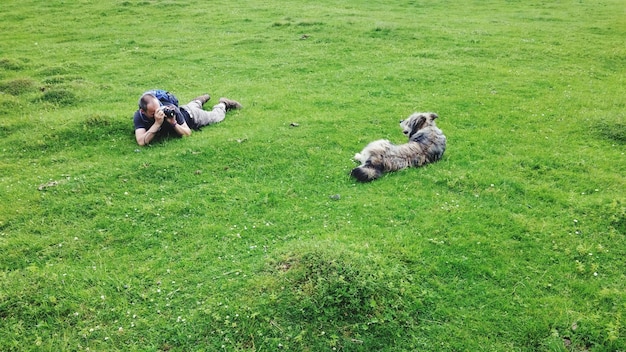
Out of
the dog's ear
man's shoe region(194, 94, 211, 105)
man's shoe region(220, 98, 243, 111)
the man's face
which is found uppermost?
the man's face

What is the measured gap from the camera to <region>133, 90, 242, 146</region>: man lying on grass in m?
12.2

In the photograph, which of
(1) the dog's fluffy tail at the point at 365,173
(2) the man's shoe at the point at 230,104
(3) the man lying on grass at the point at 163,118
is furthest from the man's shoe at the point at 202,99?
(1) the dog's fluffy tail at the point at 365,173

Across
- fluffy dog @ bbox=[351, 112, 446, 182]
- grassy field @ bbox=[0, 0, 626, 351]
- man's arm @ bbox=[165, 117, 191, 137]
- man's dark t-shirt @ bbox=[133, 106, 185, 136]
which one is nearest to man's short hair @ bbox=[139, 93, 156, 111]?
man's dark t-shirt @ bbox=[133, 106, 185, 136]

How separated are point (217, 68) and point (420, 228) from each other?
49.5 feet

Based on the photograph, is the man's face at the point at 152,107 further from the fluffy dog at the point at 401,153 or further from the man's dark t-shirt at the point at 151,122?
the fluffy dog at the point at 401,153

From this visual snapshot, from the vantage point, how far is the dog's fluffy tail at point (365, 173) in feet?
35.5

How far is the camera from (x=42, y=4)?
108 feet

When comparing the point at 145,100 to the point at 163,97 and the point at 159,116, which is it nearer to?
the point at 159,116

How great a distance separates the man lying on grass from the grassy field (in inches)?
17.2

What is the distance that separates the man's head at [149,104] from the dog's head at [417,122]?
7.46 meters

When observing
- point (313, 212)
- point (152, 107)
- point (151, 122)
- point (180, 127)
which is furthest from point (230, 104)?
point (313, 212)

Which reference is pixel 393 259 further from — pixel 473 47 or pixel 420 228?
pixel 473 47

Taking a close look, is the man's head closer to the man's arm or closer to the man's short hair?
the man's short hair

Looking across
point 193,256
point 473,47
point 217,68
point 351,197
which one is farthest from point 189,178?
point 473,47
